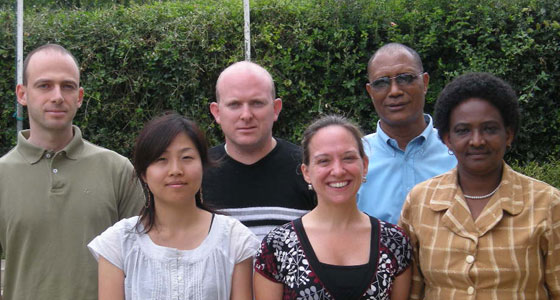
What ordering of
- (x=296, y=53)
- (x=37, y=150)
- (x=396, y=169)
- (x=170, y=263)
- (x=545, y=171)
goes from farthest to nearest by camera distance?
1. (x=296, y=53)
2. (x=545, y=171)
3. (x=396, y=169)
4. (x=37, y=150)
5. (x=170, y=263)

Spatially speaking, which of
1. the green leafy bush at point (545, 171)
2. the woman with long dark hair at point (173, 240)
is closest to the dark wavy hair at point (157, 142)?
the woman with long dark hair at point (173, 240)

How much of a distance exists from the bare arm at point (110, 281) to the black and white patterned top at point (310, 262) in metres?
0.62

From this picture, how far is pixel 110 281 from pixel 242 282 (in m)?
0.60

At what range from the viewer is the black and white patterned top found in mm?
2553

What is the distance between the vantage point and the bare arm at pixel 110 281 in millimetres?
2615

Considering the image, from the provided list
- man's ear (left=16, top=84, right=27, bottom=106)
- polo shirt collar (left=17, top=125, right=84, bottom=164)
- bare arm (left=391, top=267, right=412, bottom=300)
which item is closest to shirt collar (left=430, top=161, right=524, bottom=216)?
bare arm (left=391, top=267, right=412, bottom=300)

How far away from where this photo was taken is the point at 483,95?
8.82 feet

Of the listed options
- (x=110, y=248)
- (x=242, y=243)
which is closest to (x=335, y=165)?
(x=242, y=243)

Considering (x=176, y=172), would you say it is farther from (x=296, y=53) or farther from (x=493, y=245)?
(x=296, y=53)

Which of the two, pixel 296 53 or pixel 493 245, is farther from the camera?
pixel 296 53

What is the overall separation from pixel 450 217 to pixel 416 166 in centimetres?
71

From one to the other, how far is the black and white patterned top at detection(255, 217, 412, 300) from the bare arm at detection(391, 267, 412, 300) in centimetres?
3

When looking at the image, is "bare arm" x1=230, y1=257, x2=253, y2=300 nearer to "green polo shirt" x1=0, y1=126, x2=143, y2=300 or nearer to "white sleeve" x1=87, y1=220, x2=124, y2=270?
"white sleeve" x1=87, y1=220, x2=124, y2=270

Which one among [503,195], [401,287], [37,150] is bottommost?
[401,287]
